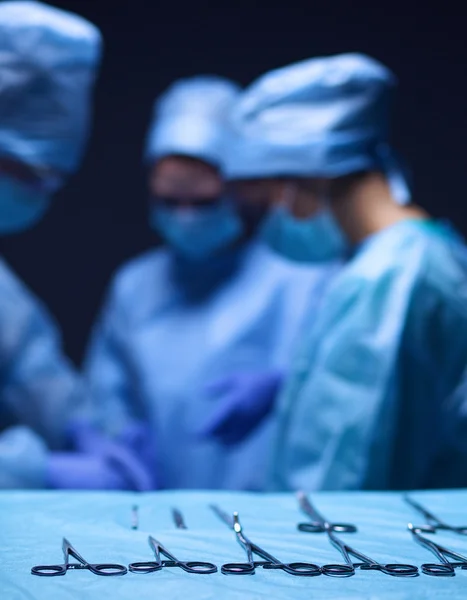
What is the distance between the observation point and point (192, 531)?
98 cm

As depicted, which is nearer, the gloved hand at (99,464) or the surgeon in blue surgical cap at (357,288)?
the surgeon in blue surgical cap at (357,288)

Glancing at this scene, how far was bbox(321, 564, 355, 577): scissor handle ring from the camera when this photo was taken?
0.82m

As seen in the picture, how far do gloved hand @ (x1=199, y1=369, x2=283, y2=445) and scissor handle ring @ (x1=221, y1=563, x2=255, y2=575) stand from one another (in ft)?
4.20

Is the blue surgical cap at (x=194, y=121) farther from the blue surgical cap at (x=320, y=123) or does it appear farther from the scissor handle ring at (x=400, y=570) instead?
the scissor handle ring at (x=400, y=570)

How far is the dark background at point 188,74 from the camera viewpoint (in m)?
2.93

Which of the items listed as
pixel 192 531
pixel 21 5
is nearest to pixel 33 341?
pixel 21 5

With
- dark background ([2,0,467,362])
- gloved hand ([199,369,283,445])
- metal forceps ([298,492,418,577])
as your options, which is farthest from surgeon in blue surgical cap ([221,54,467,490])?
dark background ([2,0,467,362])

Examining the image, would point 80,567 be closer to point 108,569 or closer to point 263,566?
point 108,569

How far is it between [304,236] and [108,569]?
1177 millimetres

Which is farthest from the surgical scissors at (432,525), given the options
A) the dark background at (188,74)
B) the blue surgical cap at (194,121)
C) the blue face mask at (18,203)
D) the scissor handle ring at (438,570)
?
the dark background at (188,74)

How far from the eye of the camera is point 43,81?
5.83ft

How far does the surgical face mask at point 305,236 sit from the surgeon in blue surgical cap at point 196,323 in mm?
446

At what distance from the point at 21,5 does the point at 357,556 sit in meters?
1.45

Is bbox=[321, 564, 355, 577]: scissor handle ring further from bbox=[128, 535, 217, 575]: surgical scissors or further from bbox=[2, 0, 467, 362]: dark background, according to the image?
bbox=[2, 0, 467, 362]: dark background
